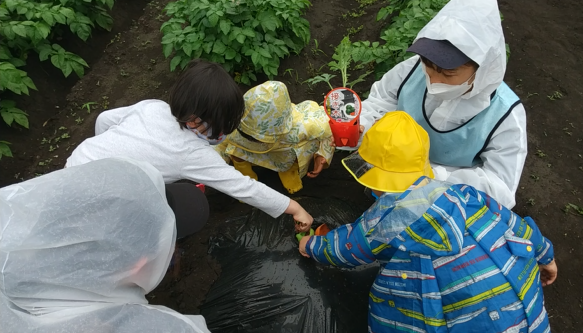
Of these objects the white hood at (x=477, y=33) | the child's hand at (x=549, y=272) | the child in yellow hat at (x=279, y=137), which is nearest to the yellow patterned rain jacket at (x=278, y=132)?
the child in yellow hat at (x=279, y=137)

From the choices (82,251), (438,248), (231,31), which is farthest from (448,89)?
(231,31)

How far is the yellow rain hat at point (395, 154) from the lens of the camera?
1252mm

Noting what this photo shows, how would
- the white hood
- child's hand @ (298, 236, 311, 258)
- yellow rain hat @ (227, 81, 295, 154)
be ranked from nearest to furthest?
the white hood
child's hand @ (298, 236, 311, 258)
yellow rain hat @ (227, 81, 295, 154)

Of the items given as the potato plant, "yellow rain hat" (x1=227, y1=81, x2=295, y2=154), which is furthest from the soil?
"yellow rain hat" (x1=227, y1=81, x2=295, y2=154)

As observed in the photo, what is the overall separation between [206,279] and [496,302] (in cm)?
136

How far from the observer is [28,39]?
2820 millimetres

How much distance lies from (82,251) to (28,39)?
2.69 m

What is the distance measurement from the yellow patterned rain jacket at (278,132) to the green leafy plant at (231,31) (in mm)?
742

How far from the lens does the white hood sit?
1.37 metres

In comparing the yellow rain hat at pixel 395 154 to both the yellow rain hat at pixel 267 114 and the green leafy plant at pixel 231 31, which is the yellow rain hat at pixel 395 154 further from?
the green leafy plant at pixel 231 31

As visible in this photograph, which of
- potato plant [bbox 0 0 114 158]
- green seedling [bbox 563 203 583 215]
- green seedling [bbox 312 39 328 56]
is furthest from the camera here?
green seedling [bbox 312 39 328 56]

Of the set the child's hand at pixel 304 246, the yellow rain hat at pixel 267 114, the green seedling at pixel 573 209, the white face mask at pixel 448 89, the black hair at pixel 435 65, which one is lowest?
the green seedling at pixel 573 209

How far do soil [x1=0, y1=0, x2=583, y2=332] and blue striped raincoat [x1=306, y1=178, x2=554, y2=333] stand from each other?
971 millimetres

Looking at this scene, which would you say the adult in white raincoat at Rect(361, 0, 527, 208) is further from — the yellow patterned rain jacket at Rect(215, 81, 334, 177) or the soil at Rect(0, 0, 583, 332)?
the soil at Rect(0, 0, 583, 332)
